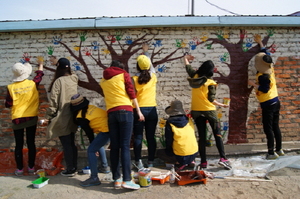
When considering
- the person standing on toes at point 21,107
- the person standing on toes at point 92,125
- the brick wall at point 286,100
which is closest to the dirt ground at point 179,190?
the person standing on toes at point 92,125

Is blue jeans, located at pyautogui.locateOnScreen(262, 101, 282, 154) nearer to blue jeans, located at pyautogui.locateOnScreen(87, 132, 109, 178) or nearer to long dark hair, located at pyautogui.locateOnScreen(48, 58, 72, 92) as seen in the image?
blue jeans, located at pyautogui.locateOnScreen(87, 132, 109, 178)

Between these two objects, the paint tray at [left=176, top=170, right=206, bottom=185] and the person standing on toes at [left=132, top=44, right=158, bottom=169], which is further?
the person standing on toes at [left=132, top=44, right=158, bottom=169]

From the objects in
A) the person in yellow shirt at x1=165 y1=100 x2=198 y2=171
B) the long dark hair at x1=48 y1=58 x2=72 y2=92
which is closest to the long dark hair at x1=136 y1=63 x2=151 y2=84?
the person in yellow shirt at x1=165 y1=100 x2=198 y2=171

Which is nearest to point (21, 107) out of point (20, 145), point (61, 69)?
point (20, 145)

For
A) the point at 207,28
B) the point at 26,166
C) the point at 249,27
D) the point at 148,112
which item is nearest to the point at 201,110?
the point at 148,112

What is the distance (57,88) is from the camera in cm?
392

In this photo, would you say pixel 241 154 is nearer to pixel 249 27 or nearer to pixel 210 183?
pixel 210 183

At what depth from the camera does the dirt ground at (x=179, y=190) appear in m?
3.21

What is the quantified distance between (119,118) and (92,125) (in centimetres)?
61

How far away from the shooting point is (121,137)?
343 centimetres

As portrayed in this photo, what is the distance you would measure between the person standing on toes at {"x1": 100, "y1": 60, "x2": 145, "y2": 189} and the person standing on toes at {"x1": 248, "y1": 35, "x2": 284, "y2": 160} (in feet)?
7.52

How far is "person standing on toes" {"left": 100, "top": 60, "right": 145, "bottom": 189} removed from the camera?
3379 millimetres

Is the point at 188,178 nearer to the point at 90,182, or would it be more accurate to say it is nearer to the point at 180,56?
the point at 90,182

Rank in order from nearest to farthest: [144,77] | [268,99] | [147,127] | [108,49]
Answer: [144,77], [147,127], [268,99], [108,49]
